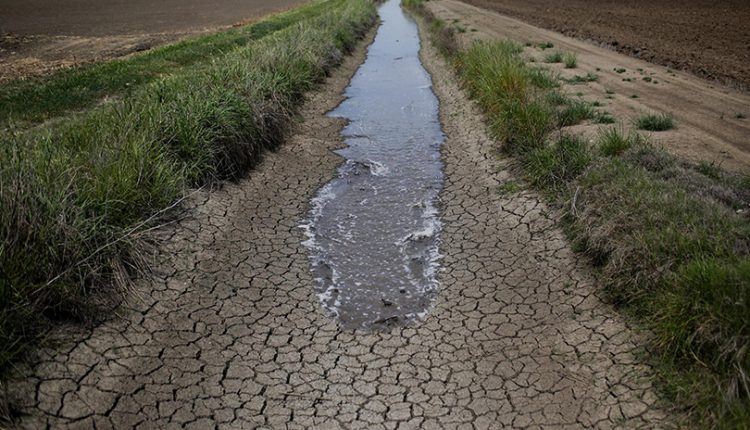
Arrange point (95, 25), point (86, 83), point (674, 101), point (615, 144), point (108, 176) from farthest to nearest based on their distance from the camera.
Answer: point (95, 25)
point (86, 83)
point (674, 101)
point (615, 144)
point (108, 176)

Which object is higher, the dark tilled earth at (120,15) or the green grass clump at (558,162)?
the green grass clump at (558,162)

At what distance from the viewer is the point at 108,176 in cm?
637

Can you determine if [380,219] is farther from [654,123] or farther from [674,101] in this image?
[674,101]

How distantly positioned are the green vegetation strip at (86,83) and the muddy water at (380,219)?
149 inches

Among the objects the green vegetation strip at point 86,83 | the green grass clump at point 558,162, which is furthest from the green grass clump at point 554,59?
the green grass clump at point 558,162

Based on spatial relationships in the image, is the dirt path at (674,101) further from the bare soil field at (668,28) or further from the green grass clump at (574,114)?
the bare soil field at (668,28)

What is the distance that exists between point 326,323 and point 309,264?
46.8 inches

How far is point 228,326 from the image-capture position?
5762 millimetres

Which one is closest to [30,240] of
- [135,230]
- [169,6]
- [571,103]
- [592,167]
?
[135,230]

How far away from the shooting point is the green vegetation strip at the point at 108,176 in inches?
195

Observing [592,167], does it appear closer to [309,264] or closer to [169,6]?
[309,264]

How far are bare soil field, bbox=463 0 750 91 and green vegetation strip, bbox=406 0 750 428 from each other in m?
7.09

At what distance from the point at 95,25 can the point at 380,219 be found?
2505 centimetres

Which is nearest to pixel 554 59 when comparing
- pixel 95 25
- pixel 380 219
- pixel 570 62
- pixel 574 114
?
pixel 570 62
